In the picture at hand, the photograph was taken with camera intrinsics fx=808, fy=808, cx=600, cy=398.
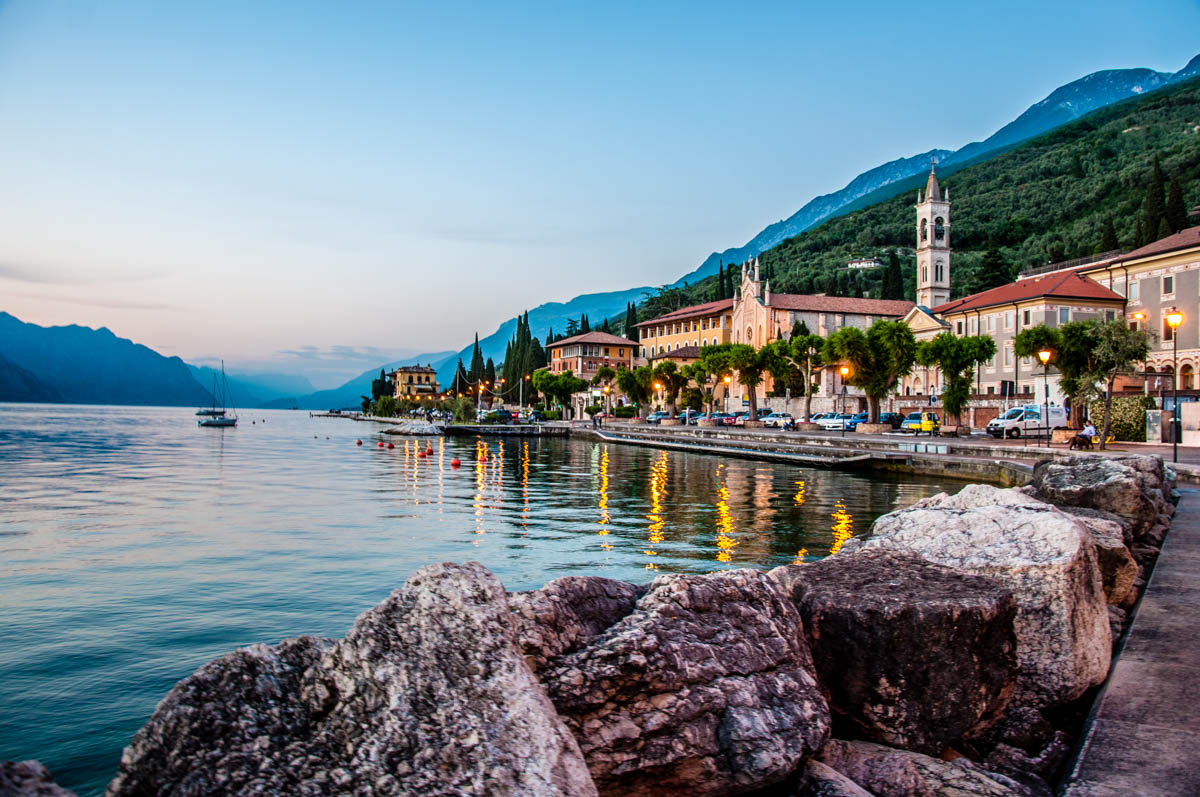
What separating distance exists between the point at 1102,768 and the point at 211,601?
43.6 ft

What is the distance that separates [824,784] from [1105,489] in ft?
31.6

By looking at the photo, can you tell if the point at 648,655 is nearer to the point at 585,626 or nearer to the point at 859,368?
the point at 585,626

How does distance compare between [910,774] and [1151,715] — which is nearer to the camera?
[910,774]

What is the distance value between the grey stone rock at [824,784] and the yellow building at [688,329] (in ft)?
372

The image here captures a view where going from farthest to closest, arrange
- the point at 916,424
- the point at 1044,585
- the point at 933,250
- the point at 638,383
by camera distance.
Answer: the point at 933,250 → the point at 638,383 → the point at 916,424 → the point at 1044,585

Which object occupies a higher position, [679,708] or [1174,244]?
[1174,244]

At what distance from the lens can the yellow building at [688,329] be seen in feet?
404

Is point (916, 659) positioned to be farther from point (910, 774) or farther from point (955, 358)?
point (955, 358)

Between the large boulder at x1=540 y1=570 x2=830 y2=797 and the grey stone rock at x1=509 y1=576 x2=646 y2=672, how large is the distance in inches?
3.5

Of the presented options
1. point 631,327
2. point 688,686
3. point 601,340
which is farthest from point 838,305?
point 688,686

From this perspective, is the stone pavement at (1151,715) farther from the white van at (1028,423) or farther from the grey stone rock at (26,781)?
the white van at (1028,423)

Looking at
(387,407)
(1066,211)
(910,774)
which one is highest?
(1066,211)

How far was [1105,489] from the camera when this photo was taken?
11.7m

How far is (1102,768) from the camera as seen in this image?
4277 mm
